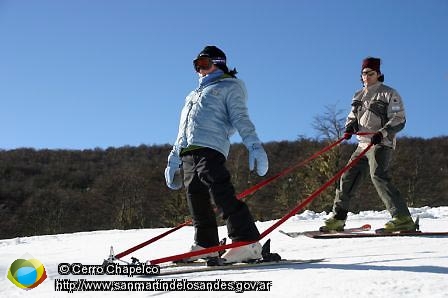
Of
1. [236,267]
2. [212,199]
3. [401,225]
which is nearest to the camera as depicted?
[236,267]

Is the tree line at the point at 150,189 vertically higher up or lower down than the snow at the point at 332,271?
higher up

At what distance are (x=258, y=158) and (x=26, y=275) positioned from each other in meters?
1.92

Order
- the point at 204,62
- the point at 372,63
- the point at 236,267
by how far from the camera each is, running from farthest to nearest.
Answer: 1. the point at 372,63
2. the point at 204,62
3. the point at 236,267

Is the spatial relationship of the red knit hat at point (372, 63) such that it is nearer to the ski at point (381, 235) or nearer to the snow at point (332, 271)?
the ski at point (381, 235)

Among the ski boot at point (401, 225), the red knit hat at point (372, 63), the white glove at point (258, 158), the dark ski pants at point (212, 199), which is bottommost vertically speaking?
the ski boot at point (401, 225)

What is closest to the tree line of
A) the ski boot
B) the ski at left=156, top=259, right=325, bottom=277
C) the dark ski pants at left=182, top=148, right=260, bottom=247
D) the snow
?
the ski boot

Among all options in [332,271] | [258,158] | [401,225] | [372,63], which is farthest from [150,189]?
[332,271]

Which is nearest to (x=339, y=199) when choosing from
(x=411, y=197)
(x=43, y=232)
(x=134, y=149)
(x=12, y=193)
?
(x=411, y=197)

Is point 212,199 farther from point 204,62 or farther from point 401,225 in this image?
point 401,225

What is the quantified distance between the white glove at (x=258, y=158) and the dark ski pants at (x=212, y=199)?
0.22m

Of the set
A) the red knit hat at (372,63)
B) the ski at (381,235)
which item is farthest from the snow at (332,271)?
the red knit hat at (372,63)

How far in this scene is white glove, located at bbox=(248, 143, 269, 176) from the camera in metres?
3.58

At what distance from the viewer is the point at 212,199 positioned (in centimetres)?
379

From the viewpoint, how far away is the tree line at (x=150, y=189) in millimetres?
34719
